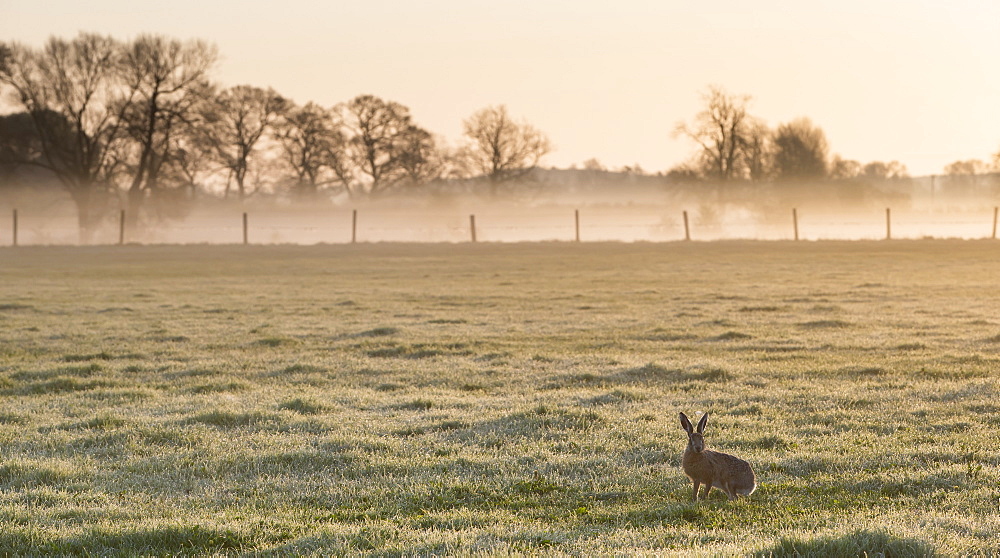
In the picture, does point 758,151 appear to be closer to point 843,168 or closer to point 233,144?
point 843,168

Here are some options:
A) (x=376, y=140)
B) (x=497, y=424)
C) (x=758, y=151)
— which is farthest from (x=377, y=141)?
(x=497, y=424)

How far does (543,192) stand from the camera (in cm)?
6844

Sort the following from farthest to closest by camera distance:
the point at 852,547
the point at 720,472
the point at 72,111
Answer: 1. the point at 72,111
2. the point at 720,472
3. the point at 852,547

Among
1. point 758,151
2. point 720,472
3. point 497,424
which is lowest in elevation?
point 497,424

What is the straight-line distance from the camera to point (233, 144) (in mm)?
58625

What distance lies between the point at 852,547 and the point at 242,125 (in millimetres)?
57969

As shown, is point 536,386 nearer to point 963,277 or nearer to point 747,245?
point 963,277

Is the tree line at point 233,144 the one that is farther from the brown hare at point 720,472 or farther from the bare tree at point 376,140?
the brown hare at point 720,472

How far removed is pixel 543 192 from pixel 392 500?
63.2 meters

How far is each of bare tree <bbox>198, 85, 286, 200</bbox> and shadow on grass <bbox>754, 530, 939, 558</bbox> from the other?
56038mm

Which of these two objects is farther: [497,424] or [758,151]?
[758,151]

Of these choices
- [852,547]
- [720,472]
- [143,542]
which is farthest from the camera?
[720,472]

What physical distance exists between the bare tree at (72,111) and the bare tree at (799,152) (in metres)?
41.2

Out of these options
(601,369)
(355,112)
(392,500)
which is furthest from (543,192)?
(392,500)
